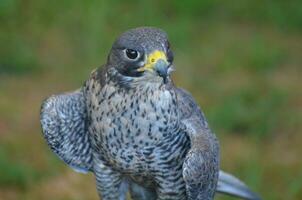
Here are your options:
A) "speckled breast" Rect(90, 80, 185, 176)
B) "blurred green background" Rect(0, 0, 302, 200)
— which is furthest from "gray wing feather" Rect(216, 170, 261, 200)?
"blurred green background" Rect(0, 0, 302, 200)

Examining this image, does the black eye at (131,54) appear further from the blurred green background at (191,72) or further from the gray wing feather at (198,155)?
the blurred green background at (191,72)

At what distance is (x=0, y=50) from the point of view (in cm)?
748

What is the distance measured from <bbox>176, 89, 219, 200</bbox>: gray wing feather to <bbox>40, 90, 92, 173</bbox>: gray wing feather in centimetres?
46

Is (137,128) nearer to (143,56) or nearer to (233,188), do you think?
(143,56)

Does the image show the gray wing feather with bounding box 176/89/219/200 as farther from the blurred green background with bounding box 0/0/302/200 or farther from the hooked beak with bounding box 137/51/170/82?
the blurred green background with bounding box 0/0/302/200

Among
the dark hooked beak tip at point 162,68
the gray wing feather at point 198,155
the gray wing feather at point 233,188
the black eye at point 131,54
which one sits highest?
the black eye at point 131,54

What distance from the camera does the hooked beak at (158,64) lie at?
354 centimetres

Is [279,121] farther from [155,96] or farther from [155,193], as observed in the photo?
[155,96]

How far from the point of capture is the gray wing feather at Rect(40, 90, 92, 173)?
4.03 metres

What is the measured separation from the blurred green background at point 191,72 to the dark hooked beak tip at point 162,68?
2422 millimetres

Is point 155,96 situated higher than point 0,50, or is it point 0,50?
point 155,96

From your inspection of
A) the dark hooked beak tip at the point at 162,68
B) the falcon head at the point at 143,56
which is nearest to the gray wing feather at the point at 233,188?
the falcon head at the point at 143,56

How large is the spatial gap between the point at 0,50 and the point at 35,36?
22.6 inches

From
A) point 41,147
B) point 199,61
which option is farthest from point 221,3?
point 41,147
